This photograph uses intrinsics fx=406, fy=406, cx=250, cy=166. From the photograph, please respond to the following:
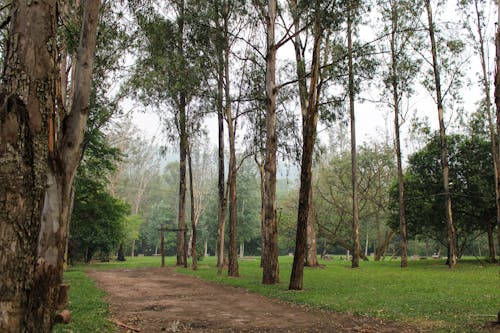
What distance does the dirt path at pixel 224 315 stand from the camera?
7043 millimetres

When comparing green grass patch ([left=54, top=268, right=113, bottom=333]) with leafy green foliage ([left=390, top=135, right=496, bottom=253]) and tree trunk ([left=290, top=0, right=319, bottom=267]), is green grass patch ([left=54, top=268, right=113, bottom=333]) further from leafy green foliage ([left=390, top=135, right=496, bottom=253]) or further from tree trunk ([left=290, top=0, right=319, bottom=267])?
leafy green foliage ([left=390, top=135, right=496, bottom=253])

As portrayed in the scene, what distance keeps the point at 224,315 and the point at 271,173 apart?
690cm

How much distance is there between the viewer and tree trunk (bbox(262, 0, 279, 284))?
557 inches

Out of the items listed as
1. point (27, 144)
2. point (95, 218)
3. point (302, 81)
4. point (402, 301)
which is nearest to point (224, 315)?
point (402, 301)

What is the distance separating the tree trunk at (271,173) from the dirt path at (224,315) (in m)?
2.42

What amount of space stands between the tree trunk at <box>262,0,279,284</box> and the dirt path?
7.93ft

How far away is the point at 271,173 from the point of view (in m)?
14.5

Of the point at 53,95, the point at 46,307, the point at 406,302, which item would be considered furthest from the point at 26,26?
the point at 406,302

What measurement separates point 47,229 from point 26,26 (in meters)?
3.45

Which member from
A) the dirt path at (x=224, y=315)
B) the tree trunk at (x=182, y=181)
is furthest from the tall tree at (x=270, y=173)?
the tree trunk at (x=182, y=181)

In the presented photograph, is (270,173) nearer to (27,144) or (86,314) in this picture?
(86,314)

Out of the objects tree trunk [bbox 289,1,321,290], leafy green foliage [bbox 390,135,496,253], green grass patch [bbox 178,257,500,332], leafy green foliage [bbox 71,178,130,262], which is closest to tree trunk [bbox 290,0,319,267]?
tree trunk [bbox 289,1,321,290]

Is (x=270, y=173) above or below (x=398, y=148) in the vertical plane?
below

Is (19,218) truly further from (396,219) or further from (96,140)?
(396,219)
